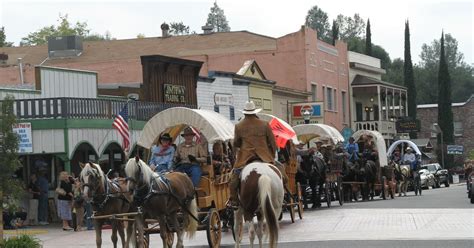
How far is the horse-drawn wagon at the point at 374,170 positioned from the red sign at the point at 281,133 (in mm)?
10515

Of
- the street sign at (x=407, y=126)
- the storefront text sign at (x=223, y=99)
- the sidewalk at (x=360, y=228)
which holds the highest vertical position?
the storefront text sign at (x=223, y=99)

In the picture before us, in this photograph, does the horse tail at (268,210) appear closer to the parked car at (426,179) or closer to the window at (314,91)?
the parked car at (426,179)

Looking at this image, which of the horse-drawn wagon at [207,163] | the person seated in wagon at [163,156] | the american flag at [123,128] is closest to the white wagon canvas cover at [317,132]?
the american flag at [123,128]

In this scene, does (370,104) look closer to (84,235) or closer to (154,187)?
(84,235)

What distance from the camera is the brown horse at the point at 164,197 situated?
18.1 m

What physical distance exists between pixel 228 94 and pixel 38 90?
14.8 m

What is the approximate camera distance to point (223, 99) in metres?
47.8

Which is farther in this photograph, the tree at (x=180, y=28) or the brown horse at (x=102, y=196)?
the tree at (x=180, y=28)

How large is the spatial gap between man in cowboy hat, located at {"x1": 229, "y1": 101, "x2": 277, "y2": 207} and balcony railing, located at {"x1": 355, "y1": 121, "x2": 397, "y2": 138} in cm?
5293

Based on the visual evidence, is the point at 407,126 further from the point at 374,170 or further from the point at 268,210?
the point at 268,210

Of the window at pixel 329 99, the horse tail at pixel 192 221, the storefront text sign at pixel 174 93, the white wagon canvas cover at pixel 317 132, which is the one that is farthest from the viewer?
the window at pixel 329 99

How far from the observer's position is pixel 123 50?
63.9 metres

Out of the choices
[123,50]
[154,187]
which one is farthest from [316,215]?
[123,50]

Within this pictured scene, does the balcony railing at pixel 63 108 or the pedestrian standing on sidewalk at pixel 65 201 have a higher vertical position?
the balcony railing at pixel 63 108
